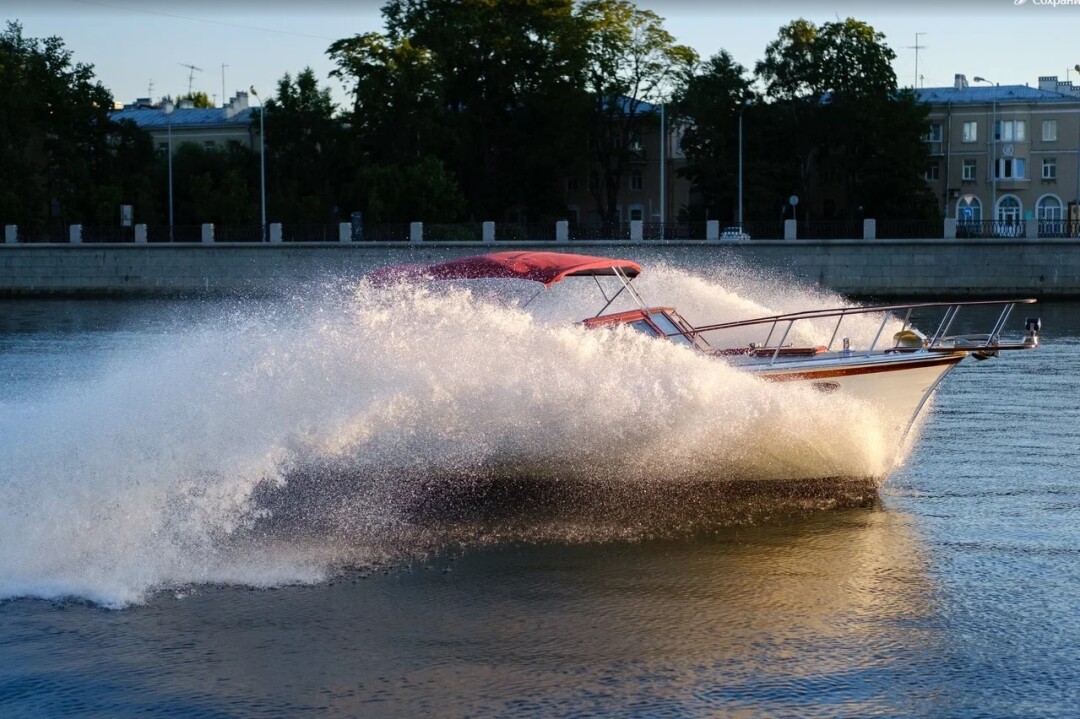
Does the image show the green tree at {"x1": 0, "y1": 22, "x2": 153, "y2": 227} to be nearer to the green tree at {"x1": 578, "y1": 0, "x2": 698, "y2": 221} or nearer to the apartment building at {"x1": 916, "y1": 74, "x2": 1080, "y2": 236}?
the green tree at {"x1": 578, "y1": 0, "x2": 698, "y2": 221}

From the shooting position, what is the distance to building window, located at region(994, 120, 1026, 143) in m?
89.9

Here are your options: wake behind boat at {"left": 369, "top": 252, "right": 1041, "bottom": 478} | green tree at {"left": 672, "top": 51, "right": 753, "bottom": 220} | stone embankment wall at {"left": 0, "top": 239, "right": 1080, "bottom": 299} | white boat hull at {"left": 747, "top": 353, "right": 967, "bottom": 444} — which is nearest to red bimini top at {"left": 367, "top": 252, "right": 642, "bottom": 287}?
wake behind boat at {"left": 369, "top": 252, "right": 1041, "bottom": 478}

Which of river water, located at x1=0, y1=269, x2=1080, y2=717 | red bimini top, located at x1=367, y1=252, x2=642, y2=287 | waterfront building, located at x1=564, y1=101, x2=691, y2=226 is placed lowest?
A: river water, located at x1=0, y1=269, x2=1080, y2=717

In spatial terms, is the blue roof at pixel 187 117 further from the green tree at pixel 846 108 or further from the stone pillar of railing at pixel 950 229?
the stone pillar of railing at pixel 950 229

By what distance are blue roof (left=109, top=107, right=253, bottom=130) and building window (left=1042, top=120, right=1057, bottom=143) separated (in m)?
55.7

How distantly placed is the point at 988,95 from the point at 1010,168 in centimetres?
544

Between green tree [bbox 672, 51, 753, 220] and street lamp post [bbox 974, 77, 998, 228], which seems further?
street lamp post [bbox 974, 77, 998, 228]

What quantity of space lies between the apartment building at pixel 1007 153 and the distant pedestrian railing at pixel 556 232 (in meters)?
28.3

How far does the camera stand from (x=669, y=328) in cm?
1552

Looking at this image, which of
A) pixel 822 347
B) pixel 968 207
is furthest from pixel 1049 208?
pixel 822 347

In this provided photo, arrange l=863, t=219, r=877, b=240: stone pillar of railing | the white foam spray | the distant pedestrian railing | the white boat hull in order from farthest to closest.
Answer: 1. the distant pedestrian railing
2. l=863, t=219, r=877, b=240: stone pillar of railing
3. the white boat hull
4. the white foam spray

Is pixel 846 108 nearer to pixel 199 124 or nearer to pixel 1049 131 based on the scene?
pixel 1049 131

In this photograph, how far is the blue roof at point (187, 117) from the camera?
97.6m

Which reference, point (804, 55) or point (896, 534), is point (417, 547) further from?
point (804, 55)
